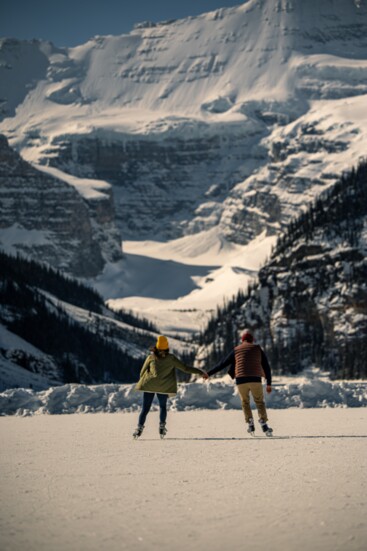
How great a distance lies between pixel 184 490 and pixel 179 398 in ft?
71.5

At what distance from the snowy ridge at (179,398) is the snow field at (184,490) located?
868cm

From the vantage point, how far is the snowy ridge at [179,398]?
40438 millimetres

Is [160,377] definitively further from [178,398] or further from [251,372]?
[178,398]

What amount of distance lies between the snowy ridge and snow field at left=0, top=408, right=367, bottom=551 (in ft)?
28.5

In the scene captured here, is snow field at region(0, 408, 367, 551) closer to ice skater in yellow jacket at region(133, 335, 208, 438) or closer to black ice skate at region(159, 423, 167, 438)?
black ice skate at region(159, 423, 167, 438)

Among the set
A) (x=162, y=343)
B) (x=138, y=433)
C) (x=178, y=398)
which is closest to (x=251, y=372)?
(x=162, y=343)

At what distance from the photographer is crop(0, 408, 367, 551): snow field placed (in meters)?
16.1

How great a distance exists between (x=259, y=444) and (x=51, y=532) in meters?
11.7

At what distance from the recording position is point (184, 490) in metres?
20.0

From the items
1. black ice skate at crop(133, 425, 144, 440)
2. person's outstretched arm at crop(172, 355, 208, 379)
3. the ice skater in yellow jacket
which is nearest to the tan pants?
person's outstretched arm at crop(172, 355, 208, 379)

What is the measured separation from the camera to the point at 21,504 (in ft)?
61.0

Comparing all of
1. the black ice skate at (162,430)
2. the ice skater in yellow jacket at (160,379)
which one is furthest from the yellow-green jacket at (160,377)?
the black ice skate at (162,430)

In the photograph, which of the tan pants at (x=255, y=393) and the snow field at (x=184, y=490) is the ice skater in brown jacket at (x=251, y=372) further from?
the snow field at (x=184, y=490)

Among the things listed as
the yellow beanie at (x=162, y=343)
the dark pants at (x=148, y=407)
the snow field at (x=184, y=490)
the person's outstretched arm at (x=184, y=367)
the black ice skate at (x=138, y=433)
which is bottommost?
the snow field at (x=184, y=490)
